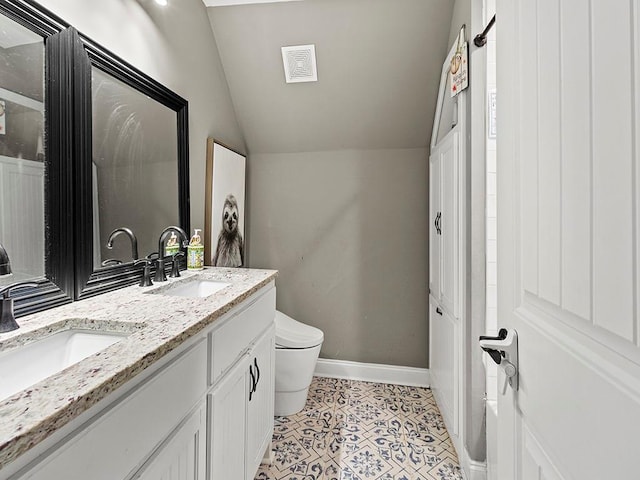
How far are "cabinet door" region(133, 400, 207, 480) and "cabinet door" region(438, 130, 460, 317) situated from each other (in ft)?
4.32

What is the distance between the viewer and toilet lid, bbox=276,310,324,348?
2.08 metres

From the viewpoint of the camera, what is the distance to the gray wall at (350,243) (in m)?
2.58

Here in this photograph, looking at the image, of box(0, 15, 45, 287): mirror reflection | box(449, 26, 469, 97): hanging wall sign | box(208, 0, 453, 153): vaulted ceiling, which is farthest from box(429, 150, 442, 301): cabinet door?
box(0, 15, 45, 287): mirror reflection

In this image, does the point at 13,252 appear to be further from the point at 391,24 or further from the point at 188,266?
the point at 391,24

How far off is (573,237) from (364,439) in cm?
184

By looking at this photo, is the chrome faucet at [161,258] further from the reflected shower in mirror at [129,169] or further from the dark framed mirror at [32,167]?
the dark framed mirror at [32,167]

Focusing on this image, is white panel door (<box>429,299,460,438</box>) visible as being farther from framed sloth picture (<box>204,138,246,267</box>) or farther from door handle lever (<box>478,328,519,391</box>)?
framed sloth picture (<box>204,138,246,267</box>)

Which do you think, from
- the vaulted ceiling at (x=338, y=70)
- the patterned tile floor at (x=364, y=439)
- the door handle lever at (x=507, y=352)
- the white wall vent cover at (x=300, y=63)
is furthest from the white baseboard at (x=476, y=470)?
the white wall vent cover at (x=300, y=63)

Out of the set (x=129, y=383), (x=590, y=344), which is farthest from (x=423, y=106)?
(x=129, y=383)

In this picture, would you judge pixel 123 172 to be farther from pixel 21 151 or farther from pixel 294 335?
pixel 294 335

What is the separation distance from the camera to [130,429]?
66cm

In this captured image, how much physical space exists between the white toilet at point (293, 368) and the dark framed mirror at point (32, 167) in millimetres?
1258

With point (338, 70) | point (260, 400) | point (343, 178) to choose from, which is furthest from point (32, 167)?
point (343, 178)

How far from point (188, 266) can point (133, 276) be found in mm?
373
